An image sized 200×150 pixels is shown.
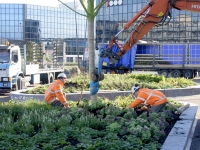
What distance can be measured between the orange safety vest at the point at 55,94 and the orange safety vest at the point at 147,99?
1818 millimetres

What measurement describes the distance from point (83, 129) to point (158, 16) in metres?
9.24

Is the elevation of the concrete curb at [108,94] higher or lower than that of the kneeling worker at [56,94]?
lower

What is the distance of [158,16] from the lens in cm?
1559

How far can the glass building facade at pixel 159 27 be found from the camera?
5272 centimetres

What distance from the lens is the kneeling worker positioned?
10586 mm

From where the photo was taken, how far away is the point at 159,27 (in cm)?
5397

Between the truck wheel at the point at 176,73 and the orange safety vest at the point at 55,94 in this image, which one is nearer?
the orange safety vest at the point at 55,94

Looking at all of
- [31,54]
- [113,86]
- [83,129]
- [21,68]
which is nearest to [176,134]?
[83,129]

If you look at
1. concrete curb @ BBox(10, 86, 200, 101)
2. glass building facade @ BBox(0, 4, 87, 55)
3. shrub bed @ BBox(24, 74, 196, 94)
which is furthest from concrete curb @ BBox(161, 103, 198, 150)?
glass building facade @ BBox(0, 4, 87, 55)

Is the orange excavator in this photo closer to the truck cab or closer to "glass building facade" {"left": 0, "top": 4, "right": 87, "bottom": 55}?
the truck cab

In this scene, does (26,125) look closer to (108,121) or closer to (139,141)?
(108,121)

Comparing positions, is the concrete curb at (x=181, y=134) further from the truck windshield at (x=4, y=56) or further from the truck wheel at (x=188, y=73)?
the truck wheel at (x=188, y=73)

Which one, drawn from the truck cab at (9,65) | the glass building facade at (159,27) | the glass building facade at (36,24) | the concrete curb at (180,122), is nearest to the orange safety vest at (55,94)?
the concrete curb at (180,122)

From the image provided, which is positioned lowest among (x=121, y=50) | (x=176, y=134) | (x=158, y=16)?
(x=176, y=134)
